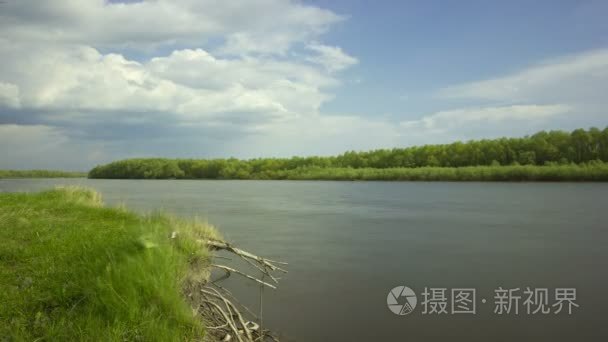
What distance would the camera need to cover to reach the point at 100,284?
414 centimetres

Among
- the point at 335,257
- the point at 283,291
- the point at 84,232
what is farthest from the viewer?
the point at 335,257

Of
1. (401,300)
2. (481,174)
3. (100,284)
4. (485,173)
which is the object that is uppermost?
(485,173)

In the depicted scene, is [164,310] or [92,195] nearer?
[164,310]

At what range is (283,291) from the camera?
724cm

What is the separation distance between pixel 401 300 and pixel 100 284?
455 centimetres

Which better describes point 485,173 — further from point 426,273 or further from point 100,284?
point 100,284

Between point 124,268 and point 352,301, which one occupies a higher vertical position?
point 124,268

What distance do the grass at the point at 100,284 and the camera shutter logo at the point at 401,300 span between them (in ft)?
9.65

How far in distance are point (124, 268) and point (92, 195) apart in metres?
10.7

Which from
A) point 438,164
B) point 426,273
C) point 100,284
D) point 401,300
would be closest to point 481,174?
point 438,164

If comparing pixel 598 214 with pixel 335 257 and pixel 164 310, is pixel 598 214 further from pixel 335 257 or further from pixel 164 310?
pixel 164 310

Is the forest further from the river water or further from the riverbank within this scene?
the river water

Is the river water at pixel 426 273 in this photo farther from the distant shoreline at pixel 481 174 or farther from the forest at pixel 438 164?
the forest at pixel 438 164

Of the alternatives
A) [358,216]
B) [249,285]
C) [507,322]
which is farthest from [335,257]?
[358,216]
